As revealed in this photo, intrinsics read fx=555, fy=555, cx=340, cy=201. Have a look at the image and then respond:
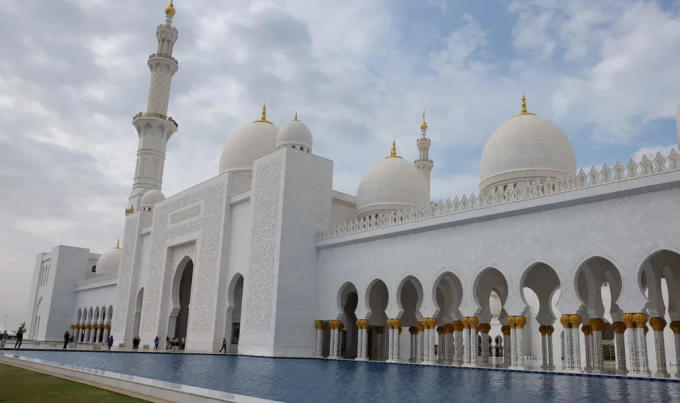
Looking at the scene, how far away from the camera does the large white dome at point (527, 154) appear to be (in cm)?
1222

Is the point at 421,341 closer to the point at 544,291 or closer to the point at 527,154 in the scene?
the point at 544,291

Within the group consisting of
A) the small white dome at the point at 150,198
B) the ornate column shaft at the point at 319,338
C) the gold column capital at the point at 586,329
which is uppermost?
the small white dome at the point at 150,198

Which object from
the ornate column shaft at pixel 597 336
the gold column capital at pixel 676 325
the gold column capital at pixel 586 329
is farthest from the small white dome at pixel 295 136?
the gold column capital at pixel 676 325

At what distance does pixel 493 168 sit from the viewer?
42.1 feet

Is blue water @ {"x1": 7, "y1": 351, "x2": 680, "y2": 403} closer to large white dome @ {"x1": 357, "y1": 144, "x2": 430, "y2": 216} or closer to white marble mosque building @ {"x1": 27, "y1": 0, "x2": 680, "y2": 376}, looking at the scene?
white marble mosque building @ {"x1": 27, "y1": 0, "x2": 680, "y2": 376}

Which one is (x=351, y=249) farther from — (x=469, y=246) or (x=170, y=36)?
(x=170, y=36)

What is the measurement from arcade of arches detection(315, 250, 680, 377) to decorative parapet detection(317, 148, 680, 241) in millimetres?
1242

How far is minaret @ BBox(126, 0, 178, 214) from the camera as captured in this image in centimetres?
2280

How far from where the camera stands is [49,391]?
4.91m

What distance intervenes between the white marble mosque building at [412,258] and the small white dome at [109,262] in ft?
21.4

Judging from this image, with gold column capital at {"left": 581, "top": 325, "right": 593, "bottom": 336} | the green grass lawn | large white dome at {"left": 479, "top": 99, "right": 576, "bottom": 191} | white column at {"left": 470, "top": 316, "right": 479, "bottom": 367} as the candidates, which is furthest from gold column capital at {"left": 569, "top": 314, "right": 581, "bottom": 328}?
the green grass lawn

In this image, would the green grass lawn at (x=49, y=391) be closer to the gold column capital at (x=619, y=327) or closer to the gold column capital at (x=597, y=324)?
the gold column capital at (x=597, y=324)

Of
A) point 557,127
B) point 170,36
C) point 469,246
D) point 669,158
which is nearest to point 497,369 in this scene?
point 469,246

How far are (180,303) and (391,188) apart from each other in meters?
9.39
